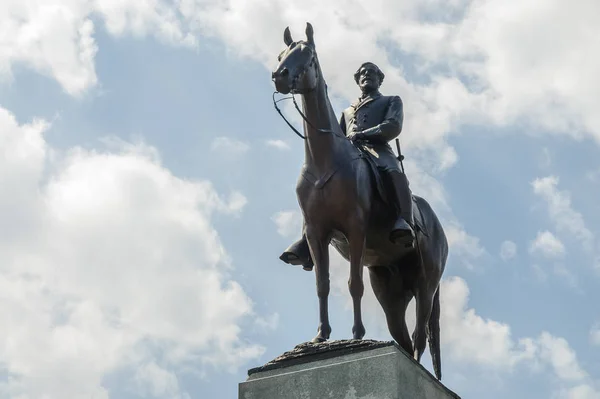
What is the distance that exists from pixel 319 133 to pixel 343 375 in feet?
10.6

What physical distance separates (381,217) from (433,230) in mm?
1427

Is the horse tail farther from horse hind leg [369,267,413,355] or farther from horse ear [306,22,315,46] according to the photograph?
horse ear [306,22,315,46]

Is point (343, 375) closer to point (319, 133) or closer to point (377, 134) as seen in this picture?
point (319, 133)

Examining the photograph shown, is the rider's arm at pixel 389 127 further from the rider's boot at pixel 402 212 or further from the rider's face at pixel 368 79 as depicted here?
the rider's boot at pixel 402 212

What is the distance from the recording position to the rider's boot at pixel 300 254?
13570mm

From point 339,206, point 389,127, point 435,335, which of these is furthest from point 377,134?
point 435,335

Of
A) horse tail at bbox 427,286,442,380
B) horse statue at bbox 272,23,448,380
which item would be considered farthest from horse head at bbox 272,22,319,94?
horse tail at bbox 427,286,442,380

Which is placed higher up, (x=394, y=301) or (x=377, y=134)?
(x=377, y=134)

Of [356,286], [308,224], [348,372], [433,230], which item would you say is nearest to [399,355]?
[348,372]

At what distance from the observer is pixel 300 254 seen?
44.5 ft

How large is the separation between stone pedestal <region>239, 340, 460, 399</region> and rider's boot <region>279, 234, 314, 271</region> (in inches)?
66.9

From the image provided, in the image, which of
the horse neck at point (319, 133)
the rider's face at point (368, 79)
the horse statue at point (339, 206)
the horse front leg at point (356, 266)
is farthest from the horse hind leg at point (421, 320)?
the rider's face at point (368, 79)

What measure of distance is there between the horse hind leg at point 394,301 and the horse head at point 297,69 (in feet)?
10.1

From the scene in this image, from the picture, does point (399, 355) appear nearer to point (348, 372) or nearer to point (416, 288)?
point (348, 372)
